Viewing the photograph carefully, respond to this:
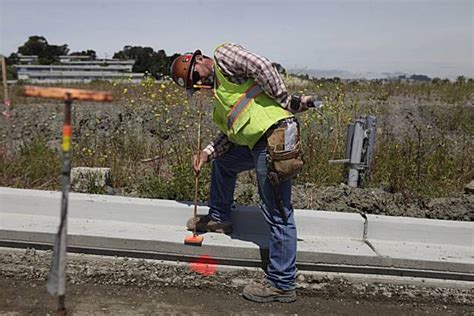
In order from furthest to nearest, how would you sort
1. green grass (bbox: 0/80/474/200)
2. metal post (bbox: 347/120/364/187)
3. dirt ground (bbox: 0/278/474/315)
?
green grass (bbox: 0/80/474/200)
metal post (bbox: 347/120/364/187)
dirt ground (bbox: 0/278/474/315)

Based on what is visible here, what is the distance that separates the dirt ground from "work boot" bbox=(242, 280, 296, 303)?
38mm

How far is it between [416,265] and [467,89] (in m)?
17.2

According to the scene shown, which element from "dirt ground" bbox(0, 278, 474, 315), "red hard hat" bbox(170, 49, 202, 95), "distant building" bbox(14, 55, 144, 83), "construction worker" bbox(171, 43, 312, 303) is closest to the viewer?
"dirt ground" bbox(0, 278, 474, 315)

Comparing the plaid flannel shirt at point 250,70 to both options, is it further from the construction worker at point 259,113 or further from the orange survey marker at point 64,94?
the orange survey marker at point 64,94

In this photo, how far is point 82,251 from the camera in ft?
13.4

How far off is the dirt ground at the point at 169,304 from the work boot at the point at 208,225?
2.21 ft

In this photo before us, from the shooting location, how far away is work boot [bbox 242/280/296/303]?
3576mm

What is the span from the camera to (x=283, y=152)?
3.46 meters

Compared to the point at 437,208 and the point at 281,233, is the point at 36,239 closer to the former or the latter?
the point at 281,233

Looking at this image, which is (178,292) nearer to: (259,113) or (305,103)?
(259,113)

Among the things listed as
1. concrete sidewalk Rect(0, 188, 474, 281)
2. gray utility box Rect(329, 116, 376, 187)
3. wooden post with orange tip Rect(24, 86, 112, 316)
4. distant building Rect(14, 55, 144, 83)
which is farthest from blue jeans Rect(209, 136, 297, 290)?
distant building Rect(14, 55, 144, 83)

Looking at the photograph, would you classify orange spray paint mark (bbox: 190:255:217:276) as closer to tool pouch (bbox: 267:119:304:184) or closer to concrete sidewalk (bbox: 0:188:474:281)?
concrete sidewalk (bbox: 0:188:474:281)

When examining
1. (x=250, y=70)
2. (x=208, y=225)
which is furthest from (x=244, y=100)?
(x=208, y=225)

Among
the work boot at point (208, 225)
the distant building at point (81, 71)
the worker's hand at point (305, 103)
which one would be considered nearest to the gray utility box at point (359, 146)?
the work boot at point (208, 225)
